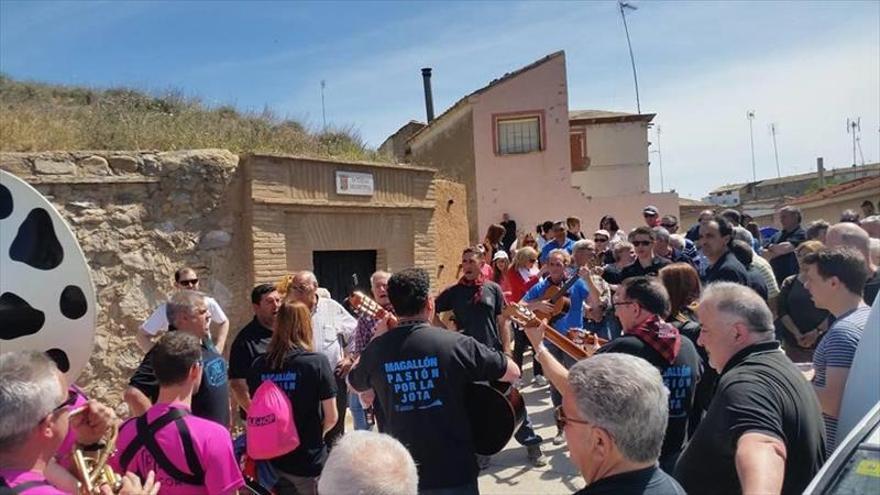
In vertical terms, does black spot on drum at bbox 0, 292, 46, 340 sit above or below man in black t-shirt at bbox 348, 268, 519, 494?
above

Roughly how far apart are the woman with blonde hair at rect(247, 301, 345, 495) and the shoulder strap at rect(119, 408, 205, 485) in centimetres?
102

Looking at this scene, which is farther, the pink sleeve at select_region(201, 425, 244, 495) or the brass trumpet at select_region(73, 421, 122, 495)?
the pink sleeve at select_region(201, 425, 244, 495)

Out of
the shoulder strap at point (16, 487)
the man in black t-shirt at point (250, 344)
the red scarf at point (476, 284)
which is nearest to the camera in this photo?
the shoulder strap at point (16, 487)

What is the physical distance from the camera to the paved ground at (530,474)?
5.22 metres

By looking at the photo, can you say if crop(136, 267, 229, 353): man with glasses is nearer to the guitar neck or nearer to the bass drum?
the bass drum

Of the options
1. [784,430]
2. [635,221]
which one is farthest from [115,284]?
[635,221]

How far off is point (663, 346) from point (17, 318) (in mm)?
2961

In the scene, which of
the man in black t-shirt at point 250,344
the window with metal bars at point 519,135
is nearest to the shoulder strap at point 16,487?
the man in black t-shirt at point 250,344

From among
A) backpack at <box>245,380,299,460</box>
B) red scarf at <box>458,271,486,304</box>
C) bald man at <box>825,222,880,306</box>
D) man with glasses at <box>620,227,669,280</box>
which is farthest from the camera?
man with glasses at <box>620,227,669,280</box>

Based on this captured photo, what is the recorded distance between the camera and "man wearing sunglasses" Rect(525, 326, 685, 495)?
6.01 feet

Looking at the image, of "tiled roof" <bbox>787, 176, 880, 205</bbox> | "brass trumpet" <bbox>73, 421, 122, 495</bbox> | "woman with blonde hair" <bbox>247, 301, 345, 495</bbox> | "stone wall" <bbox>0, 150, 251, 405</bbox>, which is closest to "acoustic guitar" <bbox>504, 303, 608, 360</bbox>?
"woman with blonde hair" <bbox>247, 301, 345, 495</bbox>

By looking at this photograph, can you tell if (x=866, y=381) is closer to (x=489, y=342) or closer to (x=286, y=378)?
Result: (x=286, y=378)

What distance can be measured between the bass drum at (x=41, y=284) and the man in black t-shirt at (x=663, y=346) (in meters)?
2.50

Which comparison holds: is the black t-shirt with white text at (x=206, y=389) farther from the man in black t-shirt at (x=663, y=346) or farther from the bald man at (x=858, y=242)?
the bald man at (x=858, y=242)
